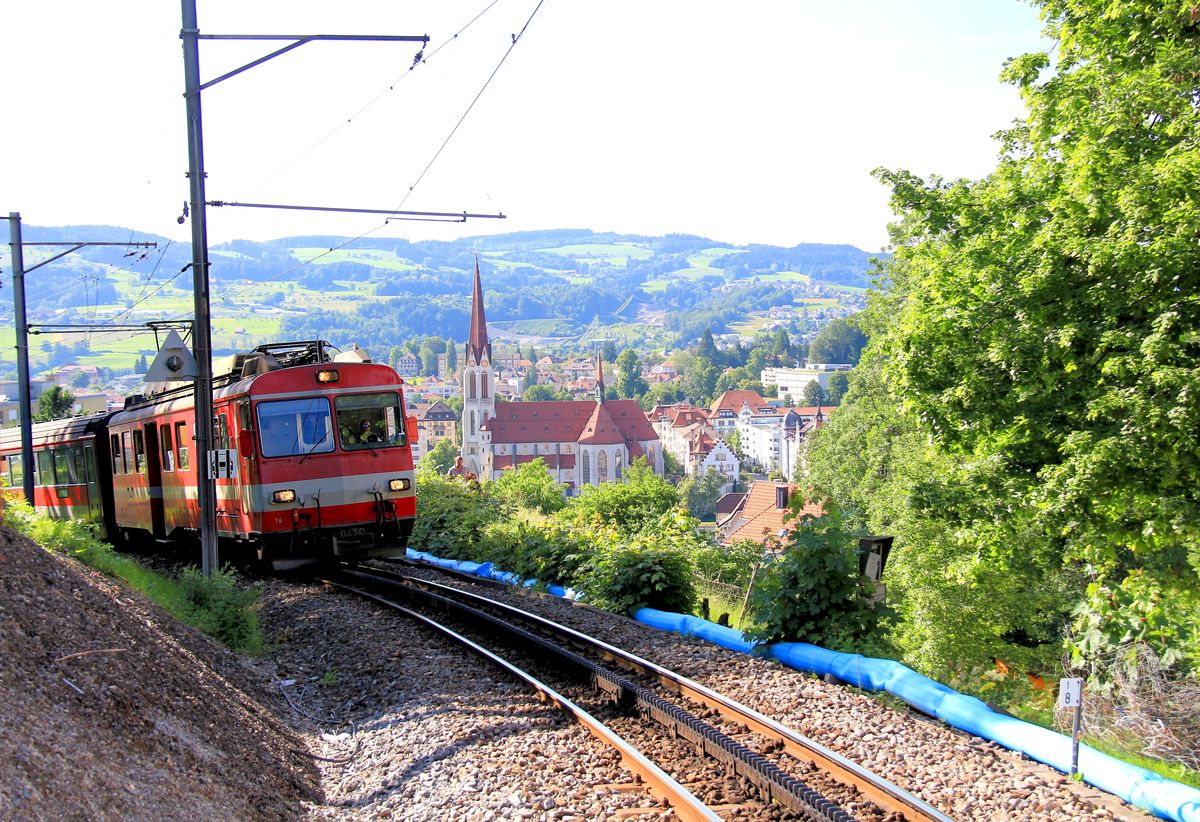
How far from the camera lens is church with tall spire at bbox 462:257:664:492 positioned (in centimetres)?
16275

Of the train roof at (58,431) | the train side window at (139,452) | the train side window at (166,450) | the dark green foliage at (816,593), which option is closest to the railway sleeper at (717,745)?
the dark green foliage at (816,593)

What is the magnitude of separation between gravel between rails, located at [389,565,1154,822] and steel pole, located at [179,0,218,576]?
20.7 feet

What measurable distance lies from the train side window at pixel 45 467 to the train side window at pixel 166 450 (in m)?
9.00

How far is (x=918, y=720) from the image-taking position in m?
7.18

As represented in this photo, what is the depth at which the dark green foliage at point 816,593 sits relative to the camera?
9.46 m

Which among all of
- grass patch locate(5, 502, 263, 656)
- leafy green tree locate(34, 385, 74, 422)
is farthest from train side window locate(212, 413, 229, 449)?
leafy green tree locate(34, 385, 74, 422)

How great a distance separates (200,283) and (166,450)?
545 centimetres

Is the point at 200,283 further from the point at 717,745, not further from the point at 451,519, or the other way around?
the point at 451,519

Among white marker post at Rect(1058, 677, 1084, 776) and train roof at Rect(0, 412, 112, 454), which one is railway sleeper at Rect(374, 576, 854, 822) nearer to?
white marker post at Rect(1058, 677, 1084, 776)

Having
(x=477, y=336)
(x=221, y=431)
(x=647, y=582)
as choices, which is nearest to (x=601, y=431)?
(x=477, y=336)

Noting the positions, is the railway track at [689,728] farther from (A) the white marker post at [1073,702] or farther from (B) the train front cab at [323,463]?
(B) the train front cab at [323,463]

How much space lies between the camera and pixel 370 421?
50.2 ft

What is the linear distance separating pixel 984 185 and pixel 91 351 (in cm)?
17526

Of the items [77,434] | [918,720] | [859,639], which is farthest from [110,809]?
[77,434]
